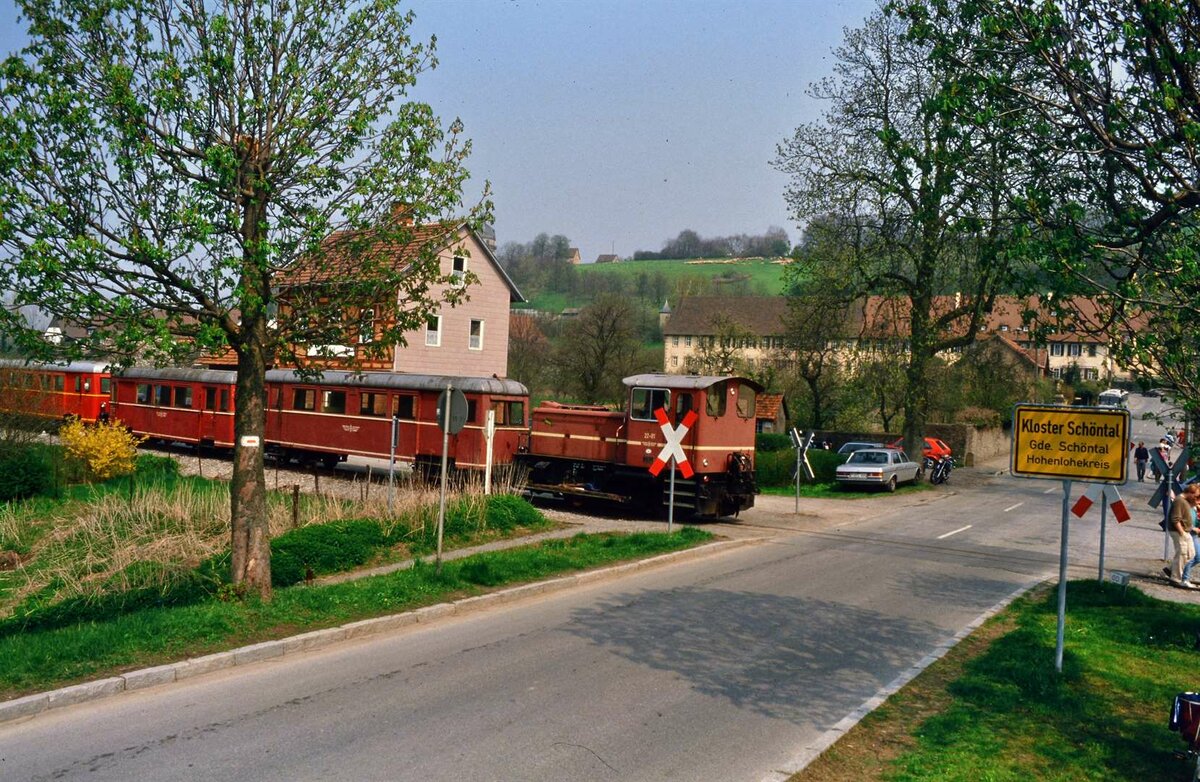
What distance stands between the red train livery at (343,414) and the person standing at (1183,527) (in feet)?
52.7

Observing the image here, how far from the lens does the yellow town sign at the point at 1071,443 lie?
9.40 meters

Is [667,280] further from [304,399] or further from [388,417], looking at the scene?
[388,417]

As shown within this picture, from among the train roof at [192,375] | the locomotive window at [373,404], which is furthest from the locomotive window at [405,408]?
the train roof at [192,375]

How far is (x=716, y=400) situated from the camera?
23.5 meters

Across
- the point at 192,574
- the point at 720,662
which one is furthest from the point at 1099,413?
the point at 192,574

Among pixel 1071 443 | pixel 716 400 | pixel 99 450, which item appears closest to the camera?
pixel 1071 443

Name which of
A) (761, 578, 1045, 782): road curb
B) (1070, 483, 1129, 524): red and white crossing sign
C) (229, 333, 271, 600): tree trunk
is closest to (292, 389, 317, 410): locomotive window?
(229, 333, 271, 600): tree trunk

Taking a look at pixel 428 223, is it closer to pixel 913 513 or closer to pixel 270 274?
pixel 270 274

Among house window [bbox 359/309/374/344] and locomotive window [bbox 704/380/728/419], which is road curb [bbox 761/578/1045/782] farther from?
locomotive window [bbox 704/380/728/419]

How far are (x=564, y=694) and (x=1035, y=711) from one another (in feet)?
13.5

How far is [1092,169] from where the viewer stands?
8648mm

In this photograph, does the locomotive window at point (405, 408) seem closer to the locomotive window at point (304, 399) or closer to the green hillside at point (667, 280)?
the locomotive window at point (304, 399)

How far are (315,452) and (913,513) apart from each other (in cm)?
1817

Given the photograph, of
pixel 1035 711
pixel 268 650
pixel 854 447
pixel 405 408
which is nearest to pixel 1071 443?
pixel 1035 711
